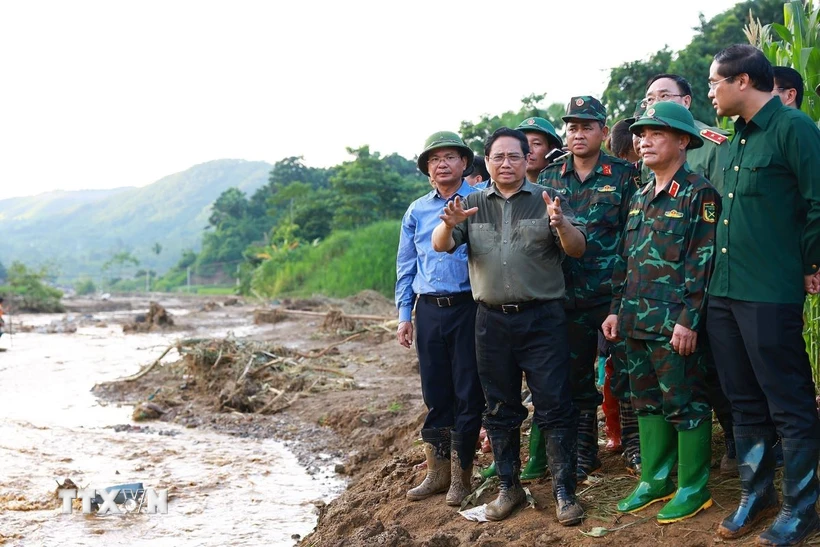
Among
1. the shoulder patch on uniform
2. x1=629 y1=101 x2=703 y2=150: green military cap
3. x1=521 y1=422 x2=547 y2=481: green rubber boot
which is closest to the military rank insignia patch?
x1=629 y1=101 x2=703 y2=150: green military cap

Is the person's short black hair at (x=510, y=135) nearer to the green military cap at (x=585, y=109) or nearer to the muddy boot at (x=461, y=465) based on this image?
the green military cap at (x=585, y=109)

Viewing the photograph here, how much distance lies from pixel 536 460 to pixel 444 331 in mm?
893

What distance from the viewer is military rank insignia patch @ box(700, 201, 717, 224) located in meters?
3.50

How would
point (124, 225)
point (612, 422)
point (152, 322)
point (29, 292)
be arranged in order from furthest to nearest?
point (124, 225)
point (29, 292)
point (152, 322)
point (612, 422)

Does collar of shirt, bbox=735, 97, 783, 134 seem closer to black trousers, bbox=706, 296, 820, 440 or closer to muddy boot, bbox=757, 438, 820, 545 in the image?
black trousers, bbox=706, 296, 820, 440

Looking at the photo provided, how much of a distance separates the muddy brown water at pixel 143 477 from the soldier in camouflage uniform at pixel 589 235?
2352 millimetres

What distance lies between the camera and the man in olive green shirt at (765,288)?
318 centimetres

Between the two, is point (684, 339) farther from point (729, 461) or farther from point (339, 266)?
point (339, 266)

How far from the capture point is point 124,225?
530 feet

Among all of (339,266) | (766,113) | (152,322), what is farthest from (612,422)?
(339,266)

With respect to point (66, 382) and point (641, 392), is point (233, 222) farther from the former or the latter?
point (641, 392)

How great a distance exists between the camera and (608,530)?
357 centimetres

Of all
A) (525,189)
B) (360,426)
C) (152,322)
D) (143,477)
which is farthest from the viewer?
(152,322)

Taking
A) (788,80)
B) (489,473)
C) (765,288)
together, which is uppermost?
(788,80)
